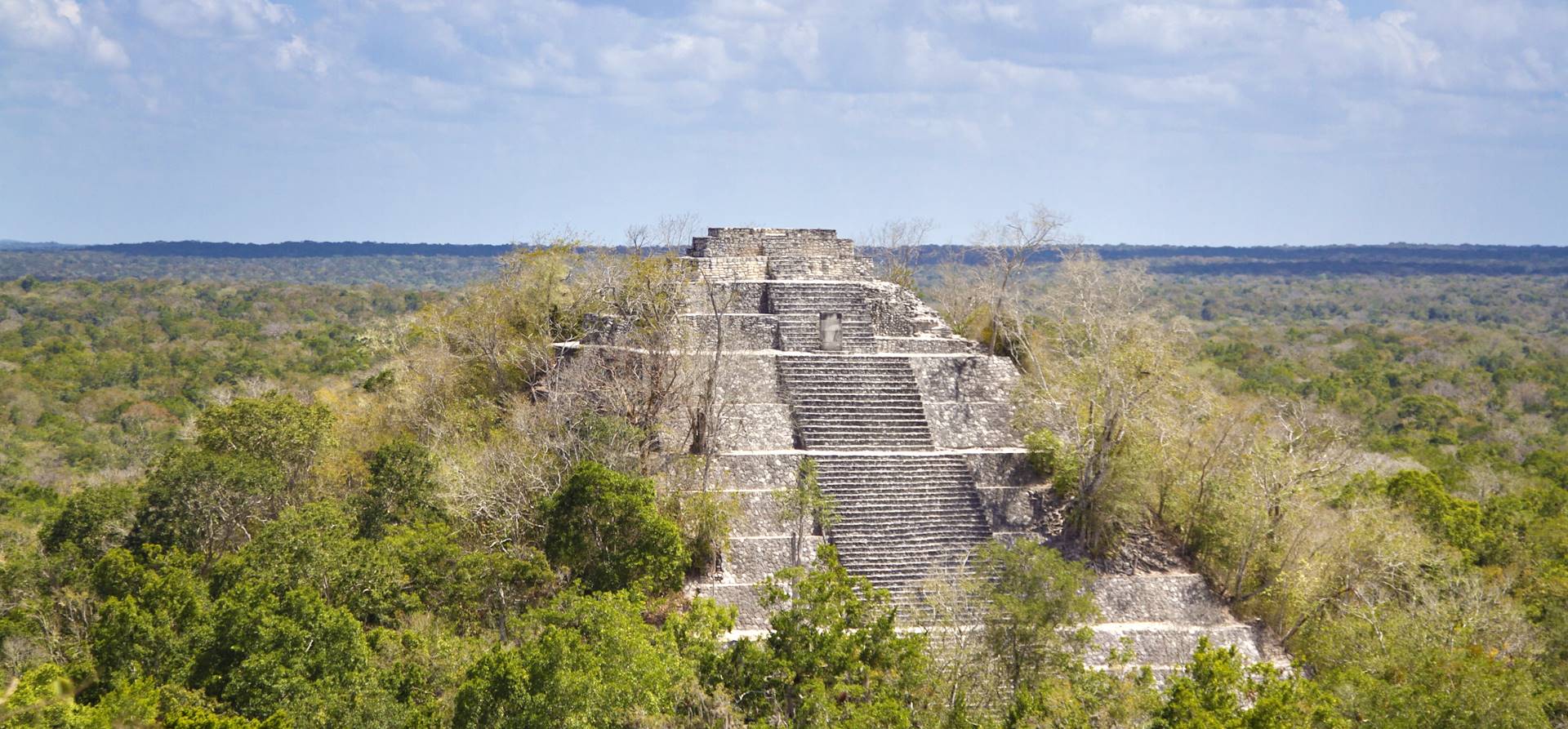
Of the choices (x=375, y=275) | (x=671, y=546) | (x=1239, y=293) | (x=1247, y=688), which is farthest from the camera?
(x=375, y=275)

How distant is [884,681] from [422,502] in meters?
8.52

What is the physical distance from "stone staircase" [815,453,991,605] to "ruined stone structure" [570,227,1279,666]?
0.02 meters

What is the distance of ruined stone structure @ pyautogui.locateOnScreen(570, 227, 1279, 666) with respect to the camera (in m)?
17.3

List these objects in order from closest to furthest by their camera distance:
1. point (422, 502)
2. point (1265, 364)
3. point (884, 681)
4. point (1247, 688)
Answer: point (1247, 688) → point (884, 681) → point (422, 502) → point (1265, 364)

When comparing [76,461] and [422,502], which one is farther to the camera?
[76,461]

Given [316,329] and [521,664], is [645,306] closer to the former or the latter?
[521,664]

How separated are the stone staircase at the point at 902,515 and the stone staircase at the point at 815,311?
339cm

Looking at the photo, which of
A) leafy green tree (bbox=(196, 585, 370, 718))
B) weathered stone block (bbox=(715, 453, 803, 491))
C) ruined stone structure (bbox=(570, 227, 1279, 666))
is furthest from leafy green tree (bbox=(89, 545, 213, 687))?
weathered stone block (bbox=(715, 453, 803, 491))

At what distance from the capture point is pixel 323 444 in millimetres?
20938

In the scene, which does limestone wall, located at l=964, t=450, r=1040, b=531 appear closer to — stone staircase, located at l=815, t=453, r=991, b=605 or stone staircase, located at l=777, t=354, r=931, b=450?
stone staircase, located at l=815, t=453, r=991, b=605

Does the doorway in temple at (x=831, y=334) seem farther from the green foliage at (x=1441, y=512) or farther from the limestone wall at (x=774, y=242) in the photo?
the green foliage at (x=1441, y=512)

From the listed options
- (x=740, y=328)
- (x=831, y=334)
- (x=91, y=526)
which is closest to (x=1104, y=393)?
(x=831, y=334)

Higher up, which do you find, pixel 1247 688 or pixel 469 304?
pixel 469 304

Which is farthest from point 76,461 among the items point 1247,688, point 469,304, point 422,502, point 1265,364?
point 1265,364
